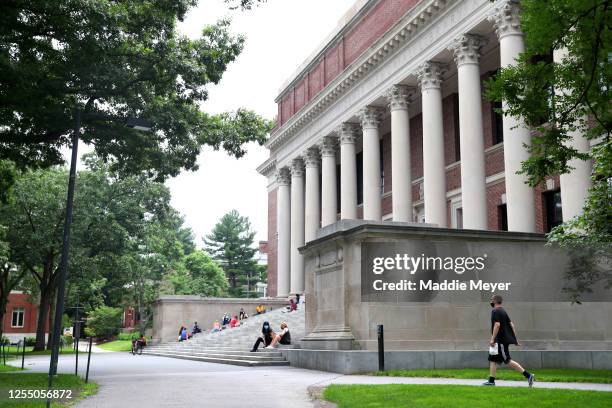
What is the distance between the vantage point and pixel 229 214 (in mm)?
127250

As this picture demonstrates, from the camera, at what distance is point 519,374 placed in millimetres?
14367

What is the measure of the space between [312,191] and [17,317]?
64929 mm

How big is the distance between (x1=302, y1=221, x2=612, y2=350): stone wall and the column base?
1.1 inches

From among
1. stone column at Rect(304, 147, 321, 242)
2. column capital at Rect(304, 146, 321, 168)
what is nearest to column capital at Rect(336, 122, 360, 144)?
column capital at Rect(304, 146, 321, 168)

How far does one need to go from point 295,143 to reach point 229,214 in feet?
258

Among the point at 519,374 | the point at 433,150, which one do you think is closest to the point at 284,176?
the point at 433,150

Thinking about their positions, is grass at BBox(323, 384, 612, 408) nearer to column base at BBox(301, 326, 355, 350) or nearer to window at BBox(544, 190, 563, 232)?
column base at BBox(301, 326, 355, 350)

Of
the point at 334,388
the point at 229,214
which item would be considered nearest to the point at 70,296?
the point at 334,388

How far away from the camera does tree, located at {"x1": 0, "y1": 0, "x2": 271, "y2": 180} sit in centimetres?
1603

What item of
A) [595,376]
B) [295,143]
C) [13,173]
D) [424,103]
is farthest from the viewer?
[295,143]

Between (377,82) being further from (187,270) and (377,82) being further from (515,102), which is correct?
(187,270)

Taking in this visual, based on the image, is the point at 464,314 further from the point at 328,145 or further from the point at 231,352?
the point at 328,145

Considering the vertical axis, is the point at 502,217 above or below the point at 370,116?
below

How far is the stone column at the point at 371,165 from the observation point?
122ft
